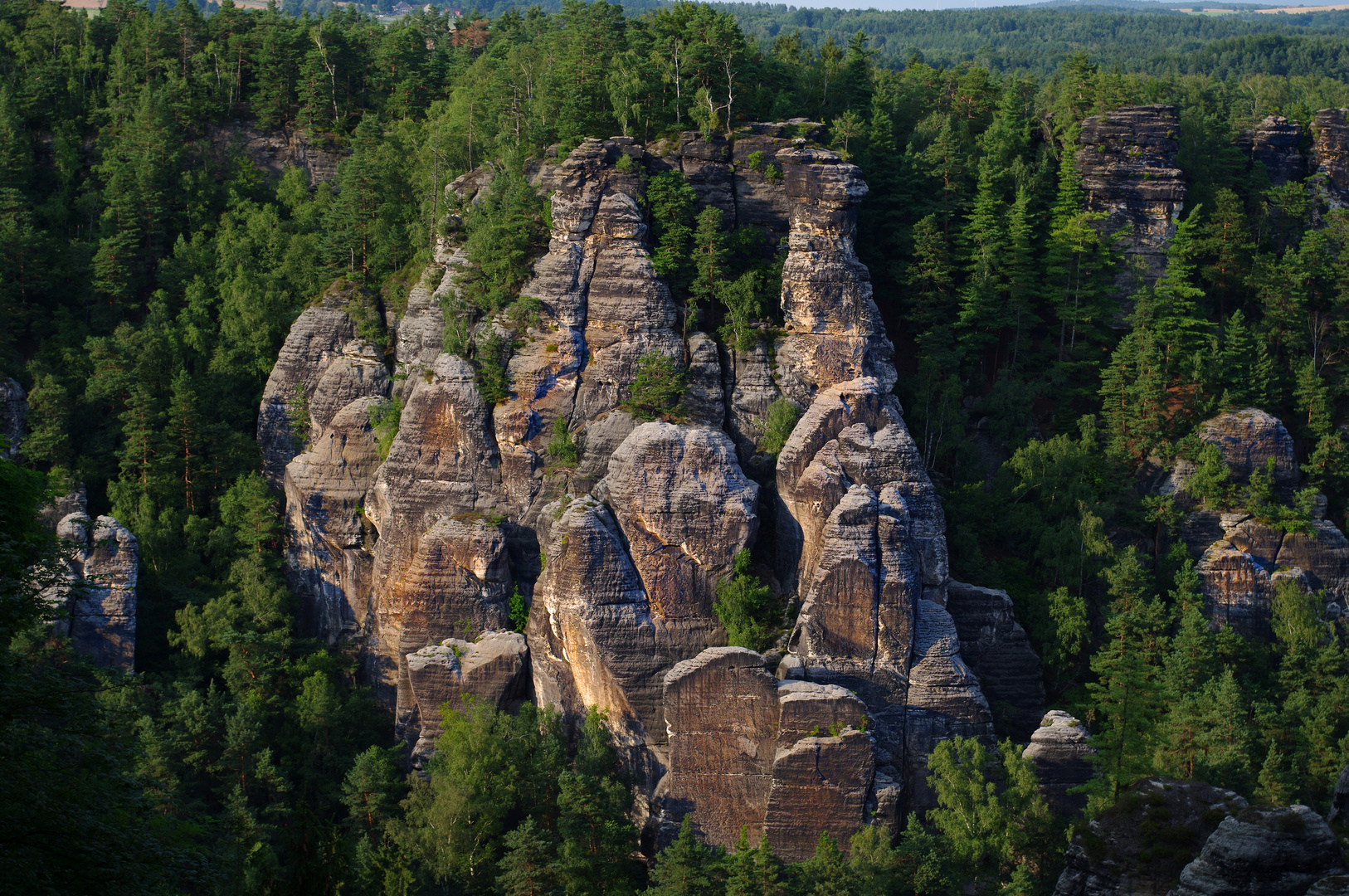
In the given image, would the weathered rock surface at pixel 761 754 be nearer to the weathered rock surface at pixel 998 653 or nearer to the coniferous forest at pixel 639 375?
the coniferous forest at pixel 639 375

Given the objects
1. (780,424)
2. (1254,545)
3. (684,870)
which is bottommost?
(684,870)

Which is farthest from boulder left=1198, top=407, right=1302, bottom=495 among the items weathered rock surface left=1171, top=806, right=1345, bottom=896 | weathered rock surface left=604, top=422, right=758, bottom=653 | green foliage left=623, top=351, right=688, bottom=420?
weathered rock surface left=1171, top=806, right=1345, bottom=896

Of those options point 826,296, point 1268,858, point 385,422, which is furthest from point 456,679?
point 1268,858

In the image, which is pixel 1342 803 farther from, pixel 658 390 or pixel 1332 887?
pixel 658 390

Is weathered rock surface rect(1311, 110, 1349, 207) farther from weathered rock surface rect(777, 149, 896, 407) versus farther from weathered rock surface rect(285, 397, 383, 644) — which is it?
weathered rock surface rect(285, 397, 383, 644)

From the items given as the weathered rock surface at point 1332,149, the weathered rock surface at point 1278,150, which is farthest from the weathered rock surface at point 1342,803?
the weathered rock surface at point 1332,149

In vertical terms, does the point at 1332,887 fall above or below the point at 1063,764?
above
